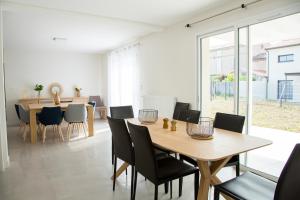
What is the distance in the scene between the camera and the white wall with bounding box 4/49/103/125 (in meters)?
6.99

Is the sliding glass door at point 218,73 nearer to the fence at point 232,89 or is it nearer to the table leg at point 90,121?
the fence at point 232,89

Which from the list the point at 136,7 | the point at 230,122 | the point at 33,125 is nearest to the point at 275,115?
the point at 230,122

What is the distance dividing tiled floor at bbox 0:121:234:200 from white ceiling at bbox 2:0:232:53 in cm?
241

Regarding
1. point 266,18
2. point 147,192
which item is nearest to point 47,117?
point 147,192

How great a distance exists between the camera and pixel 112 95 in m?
7.41

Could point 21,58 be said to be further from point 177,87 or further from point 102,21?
point 177,87

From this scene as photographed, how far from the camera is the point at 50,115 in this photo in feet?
15.9

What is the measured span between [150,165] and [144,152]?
4.9 inches

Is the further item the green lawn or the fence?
the fence

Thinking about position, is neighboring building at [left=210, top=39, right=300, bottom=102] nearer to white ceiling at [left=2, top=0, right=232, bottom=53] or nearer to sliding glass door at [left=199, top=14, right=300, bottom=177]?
sliding glass door at [left=199, top=14, right=300, bottom=177]

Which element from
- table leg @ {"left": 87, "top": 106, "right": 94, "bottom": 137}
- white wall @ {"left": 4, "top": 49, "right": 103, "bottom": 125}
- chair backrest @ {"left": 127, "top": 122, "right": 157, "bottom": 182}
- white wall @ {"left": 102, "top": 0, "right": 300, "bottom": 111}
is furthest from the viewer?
white wall @ {"left": 4, "top": 49, "right": 103, "bottom": 125}

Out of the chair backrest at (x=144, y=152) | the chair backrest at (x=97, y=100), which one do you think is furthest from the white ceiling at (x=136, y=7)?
→ the chair backrest at (x=97, y=100)

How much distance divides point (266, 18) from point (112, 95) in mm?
5428

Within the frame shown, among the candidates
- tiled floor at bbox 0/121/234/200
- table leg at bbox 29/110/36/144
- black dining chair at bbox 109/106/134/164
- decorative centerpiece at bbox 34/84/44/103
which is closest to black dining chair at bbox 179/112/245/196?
tiled floor at bbox 0/121/234/200
